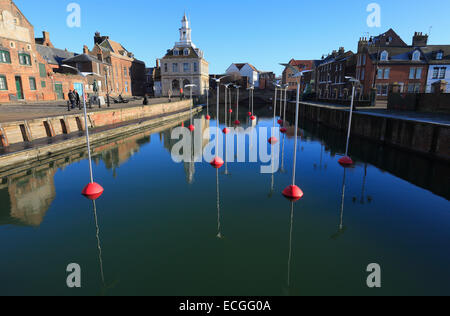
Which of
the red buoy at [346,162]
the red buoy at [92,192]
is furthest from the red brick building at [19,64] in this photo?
the red buoy at [346,162]

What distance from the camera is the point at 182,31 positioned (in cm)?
7725

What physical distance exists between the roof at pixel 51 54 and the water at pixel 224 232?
4035 centimetres

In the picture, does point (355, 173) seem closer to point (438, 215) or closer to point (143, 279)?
point (438, 215)

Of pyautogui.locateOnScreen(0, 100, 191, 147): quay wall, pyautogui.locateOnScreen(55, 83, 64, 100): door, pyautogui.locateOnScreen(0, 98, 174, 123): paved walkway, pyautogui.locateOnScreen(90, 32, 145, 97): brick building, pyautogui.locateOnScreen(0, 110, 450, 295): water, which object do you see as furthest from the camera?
pyautogui.locateOnScreen(90, 32, 145, 97): brick building

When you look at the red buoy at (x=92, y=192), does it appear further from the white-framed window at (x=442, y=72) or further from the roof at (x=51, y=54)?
the white-framed window at (x=442, y=72)

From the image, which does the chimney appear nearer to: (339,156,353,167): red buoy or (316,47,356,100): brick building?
(316,47,356,100): brick building

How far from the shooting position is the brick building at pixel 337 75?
164 ft

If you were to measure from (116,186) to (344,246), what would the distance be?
30.4 ft

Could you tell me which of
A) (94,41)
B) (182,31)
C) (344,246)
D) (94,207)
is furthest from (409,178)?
(182,31)

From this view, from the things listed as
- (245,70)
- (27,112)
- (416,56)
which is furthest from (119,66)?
(416,56)

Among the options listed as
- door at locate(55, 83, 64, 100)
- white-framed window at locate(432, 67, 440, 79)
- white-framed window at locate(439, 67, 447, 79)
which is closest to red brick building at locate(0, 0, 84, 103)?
door at locate(55, 83, 64, 100)

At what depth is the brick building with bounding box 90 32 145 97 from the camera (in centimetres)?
5462

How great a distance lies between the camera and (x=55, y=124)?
1803 centimetres

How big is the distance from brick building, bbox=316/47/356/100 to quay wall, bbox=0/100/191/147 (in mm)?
37496
